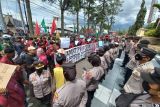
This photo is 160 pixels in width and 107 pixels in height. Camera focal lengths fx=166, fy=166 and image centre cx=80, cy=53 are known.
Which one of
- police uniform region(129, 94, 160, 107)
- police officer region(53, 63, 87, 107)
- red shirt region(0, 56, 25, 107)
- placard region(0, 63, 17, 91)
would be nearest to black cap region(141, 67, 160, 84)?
police uniform region(129, 94, 160, 107)

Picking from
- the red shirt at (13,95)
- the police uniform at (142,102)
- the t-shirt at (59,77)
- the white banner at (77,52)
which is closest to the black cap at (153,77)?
the police uniform at (142,102)

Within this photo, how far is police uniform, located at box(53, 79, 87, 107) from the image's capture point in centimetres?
237

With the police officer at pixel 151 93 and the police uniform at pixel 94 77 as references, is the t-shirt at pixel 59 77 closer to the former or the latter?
the police uniform at pixel 94 77

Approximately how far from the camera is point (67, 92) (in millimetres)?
2383

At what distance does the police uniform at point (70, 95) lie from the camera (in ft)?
7.76

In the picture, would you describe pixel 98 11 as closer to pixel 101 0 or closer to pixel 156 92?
pixel 101 0

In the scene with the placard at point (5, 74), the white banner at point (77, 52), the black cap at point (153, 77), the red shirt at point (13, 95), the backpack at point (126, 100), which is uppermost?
the black cap at point (153, 77)

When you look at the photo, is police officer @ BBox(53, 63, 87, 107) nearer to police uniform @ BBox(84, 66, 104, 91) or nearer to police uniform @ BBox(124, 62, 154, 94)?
police uniform @ BBox(84, 66, 104, 91)

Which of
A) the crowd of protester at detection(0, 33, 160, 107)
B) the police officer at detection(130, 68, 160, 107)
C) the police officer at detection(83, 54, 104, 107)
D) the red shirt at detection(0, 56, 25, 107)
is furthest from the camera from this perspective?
the police officer at detection(83, 54, 104, 107)

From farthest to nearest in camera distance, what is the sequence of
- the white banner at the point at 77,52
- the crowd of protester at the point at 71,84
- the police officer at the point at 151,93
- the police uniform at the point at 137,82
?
the white banner at the point at 77,52
the police uniform at the point at 137,82
the crowd of protester at the point at 71,84
the police officer at the point at 151,93

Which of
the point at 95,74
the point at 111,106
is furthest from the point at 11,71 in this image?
the point at 111,106

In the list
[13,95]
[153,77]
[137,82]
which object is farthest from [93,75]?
[153,77]

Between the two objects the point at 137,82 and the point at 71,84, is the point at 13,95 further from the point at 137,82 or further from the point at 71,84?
the point at 137,82

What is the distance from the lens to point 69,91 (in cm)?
240
